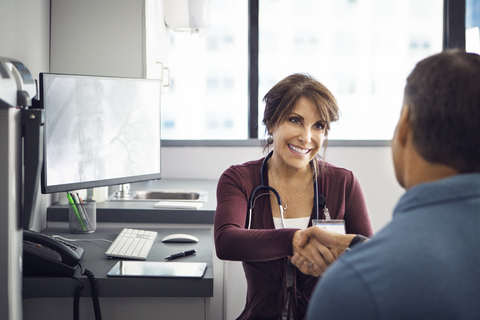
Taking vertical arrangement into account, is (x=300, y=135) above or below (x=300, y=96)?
below

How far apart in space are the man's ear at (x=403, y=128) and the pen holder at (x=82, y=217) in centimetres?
143

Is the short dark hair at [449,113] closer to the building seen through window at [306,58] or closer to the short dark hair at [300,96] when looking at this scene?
the short dark hair at [300,96]

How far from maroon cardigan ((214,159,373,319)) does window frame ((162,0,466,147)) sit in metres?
→ 1.67

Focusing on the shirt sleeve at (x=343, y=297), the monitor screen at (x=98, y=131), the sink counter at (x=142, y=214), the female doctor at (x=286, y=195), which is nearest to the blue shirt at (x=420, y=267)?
the shirt sleeve at (x=343, y=297)

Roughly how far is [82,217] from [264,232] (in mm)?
844

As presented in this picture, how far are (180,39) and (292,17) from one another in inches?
34.2

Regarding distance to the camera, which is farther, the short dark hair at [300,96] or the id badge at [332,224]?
the short dark hair at [300,96]

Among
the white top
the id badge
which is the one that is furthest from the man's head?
the white top

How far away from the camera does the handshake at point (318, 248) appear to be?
1.18 metres

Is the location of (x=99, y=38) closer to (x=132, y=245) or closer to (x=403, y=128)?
(x=132, y=245)

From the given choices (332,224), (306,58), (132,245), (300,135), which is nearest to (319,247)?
(332,224)

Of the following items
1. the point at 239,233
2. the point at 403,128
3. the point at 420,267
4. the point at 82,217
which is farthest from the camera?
the point at 82,217

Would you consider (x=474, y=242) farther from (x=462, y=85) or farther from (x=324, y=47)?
(x=324, y=47)

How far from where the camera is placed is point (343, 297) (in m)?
0.46
